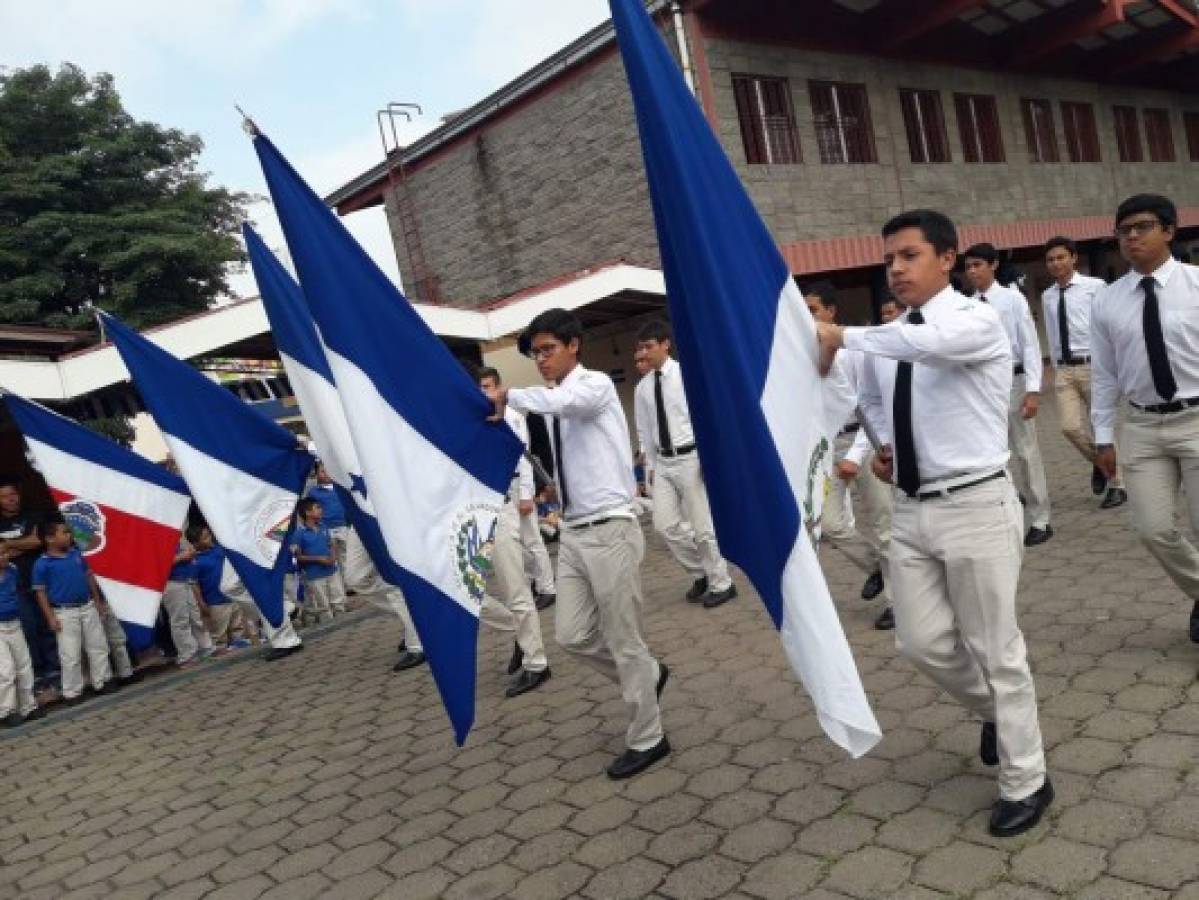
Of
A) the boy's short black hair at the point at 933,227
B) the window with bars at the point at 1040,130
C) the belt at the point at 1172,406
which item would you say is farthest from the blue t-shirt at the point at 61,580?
the window with bars at the point at 1040,130

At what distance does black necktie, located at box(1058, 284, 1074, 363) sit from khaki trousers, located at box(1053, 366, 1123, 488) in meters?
0.11

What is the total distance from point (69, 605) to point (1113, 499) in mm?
8216

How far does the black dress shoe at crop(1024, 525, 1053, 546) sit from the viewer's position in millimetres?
6525

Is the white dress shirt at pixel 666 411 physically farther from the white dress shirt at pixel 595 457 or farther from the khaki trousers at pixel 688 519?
the white dress shirt at pixel 595 457

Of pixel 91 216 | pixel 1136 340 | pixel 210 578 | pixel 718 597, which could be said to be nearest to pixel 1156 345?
pixel 1136 340

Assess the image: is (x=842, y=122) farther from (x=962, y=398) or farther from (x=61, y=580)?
(x=962, y=398)

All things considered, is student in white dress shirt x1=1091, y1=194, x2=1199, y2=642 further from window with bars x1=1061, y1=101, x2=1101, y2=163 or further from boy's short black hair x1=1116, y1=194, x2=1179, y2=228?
window with bars x1=1061, y1=101, x2=1101, y2=163

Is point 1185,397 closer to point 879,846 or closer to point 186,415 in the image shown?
point 879,846

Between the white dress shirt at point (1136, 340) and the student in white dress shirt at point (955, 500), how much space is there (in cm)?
143

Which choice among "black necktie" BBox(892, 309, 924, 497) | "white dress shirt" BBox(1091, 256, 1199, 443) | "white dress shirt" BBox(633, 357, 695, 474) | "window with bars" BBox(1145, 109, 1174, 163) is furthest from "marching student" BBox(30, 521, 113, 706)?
"window with bars" BBox(1145, 109, 1174, 163)

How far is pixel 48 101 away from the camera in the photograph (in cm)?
2311

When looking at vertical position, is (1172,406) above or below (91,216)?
below

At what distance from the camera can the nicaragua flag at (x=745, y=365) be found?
283cm

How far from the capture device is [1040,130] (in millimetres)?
18391
